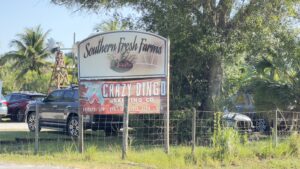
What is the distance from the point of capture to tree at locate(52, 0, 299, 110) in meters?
15.6

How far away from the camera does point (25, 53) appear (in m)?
49.0

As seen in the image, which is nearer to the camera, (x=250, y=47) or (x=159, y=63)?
(x=159, y=63)

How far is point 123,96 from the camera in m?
13.2

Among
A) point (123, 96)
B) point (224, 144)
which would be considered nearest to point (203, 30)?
point (123, 96)

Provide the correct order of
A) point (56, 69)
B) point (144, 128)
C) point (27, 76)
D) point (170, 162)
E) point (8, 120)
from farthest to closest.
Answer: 1. point (27, 76)
2. point (56, 69)
3. point (8, 120)
4. point (144, 128)
5. point (170, 162)

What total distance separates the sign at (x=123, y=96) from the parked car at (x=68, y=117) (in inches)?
105

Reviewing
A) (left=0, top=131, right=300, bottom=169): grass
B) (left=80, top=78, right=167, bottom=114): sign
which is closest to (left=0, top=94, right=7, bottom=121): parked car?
(left=0, top=131, right=300, bottom=169): grass

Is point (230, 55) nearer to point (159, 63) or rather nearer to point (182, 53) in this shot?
point (182, 53)

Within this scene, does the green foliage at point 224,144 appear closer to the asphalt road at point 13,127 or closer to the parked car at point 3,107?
the asphalt road at point 13,127

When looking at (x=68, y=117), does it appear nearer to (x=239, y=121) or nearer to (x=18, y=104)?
(x=239, y=121)

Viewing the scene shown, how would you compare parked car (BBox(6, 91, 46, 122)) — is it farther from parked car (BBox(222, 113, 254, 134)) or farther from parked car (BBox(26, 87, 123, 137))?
parked car (BBox(222, 113, 254, 134))

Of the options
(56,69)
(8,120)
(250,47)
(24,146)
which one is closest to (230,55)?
(250,47)

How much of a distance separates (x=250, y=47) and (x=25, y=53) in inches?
1429

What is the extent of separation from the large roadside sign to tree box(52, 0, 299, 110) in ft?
7.39
